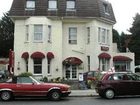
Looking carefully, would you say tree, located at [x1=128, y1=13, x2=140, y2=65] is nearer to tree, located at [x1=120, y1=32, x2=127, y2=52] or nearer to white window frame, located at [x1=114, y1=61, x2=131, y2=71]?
tree, located at [x1=120, y1=32, x2=127, y2=52]

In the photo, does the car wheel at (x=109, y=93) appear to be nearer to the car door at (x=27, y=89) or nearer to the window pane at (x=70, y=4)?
the car door at (x=27, y=89)

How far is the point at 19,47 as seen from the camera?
45.0m

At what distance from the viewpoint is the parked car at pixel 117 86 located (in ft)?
78.5

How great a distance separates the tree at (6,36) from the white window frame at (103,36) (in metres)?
30.2

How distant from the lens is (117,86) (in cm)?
2392

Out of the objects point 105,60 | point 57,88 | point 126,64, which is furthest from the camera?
point 126,64

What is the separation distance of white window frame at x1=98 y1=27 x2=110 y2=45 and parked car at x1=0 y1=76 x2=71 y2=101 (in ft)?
78.4

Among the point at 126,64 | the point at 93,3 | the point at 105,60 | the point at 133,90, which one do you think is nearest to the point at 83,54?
the point at 105,60

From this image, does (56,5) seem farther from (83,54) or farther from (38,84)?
(38,84)

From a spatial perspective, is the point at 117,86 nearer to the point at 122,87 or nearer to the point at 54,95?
the point at 122,87

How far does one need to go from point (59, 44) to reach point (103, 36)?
5902 millimetres

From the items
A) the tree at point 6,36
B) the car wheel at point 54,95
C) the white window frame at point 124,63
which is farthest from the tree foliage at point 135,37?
the car wheel at point 54,95

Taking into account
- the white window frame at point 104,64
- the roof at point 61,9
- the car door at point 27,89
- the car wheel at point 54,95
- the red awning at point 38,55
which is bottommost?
the car wheel at point 54,95

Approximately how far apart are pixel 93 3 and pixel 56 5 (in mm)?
4458
